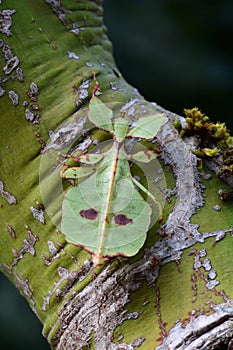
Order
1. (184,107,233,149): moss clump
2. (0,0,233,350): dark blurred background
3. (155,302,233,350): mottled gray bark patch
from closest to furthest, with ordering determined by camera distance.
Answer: (155,302,233,350): mottled gray bark patch
(184,107,233,149): moss clump
(0,0,233,350): dark blurred background

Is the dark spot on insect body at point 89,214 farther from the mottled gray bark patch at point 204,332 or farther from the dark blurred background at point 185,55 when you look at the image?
the dark blurred background at point 185,55

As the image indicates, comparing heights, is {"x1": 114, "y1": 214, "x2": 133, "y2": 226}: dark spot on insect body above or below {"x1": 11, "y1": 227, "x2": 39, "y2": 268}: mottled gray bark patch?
above

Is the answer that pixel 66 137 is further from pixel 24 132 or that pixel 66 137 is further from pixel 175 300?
pixel 175 300

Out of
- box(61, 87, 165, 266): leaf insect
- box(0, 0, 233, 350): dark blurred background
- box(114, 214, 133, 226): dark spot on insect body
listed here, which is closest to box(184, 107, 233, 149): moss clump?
box(61, 87, 165, 266): leaf insect

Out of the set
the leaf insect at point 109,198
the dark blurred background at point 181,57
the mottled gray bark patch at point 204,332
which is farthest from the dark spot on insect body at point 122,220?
the dark blurred background at point 181,57

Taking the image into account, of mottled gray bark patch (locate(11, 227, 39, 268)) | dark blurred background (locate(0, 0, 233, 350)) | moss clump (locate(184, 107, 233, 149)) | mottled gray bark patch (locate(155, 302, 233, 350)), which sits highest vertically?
moss clump (locate(184, 107, 233, 149))

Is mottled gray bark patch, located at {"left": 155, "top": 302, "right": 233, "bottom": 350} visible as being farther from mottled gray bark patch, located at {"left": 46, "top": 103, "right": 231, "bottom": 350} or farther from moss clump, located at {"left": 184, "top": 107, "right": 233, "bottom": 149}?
moss clump, located at {"left": 184, "top": 107, "right": 233, "bottom": 149}
